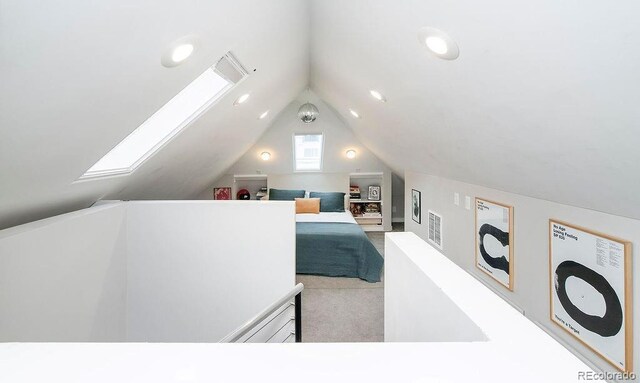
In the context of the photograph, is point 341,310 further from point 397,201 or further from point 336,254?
point 397,201

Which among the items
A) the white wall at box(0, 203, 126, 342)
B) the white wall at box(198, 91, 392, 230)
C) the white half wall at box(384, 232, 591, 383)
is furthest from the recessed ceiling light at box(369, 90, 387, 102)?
the white wall at box(198, 91, 392, 230)

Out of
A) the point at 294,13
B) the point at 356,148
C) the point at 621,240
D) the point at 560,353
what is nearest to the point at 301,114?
the point at 356,148

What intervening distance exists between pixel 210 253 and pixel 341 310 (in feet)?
4.61

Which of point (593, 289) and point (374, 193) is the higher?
point (374, 193)

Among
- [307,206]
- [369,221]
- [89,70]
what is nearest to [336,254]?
[307,206]

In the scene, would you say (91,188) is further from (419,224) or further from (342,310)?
(419,224)

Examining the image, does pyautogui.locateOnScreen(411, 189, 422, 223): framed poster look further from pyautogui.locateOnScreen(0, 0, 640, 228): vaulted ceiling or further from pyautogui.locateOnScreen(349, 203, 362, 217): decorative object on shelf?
pyautogui.locateOnScreen(0, 0, 640, 228): vaulted ceiling

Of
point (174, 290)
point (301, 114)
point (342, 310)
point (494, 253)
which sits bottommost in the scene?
point (342, 310)

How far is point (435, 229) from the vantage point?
379cm

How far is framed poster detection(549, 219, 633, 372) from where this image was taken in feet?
4.74

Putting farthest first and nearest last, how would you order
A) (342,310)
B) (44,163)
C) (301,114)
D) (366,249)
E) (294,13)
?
(301,114)
(366,249)
(342,310)
(294,13)
(44,163)

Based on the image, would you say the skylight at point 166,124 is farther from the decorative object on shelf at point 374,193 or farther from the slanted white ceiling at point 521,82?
the decorative object on shelf at point 374,193

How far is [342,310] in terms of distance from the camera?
3115mm

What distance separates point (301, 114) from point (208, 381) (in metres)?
4.03
